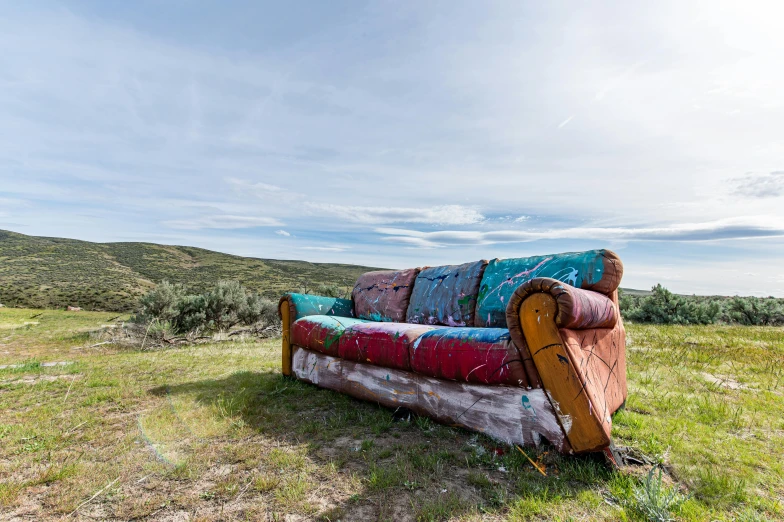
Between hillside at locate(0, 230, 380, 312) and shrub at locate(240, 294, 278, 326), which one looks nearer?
shrub at locate(240, 294, 278, 326)

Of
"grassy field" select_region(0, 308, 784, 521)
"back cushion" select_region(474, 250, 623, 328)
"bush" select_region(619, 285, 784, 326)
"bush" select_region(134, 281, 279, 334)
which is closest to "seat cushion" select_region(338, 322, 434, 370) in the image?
"grassy field" select_region(0, 308, 784, 521)

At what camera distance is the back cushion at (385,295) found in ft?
13.3

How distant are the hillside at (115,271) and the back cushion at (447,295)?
1075 centimetres

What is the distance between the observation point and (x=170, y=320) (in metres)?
7.36

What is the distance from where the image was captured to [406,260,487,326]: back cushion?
3.34 meters

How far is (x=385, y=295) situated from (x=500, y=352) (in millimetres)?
2319

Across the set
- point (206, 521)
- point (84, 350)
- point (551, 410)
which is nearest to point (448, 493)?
point (551, 410)

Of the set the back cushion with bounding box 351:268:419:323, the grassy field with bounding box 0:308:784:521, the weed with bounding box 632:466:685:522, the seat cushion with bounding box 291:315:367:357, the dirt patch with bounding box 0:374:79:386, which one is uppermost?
the back cushion with bounding box 351:268:419:323

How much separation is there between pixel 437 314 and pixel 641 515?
7.30 ft

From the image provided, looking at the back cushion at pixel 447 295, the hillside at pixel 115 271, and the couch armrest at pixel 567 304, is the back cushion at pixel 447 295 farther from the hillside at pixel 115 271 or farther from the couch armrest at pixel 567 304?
the hillside at pixel 115 271

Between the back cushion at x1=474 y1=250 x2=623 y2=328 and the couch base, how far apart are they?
2.80ft

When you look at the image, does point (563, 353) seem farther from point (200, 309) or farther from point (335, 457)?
point (200, 309)

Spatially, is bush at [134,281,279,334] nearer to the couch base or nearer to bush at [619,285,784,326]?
the couch base

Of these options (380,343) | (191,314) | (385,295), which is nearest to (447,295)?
(385,295)
